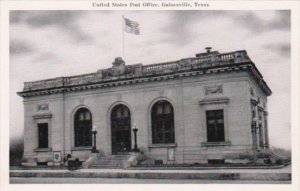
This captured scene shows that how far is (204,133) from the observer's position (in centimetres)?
2708

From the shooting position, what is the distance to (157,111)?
2912 cm

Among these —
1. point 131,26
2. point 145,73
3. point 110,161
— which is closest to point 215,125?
point 145,73

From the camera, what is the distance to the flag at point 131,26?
21.3m

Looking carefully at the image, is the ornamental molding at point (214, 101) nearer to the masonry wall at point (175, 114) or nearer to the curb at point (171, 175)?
the masonry wall at point (175, 114)

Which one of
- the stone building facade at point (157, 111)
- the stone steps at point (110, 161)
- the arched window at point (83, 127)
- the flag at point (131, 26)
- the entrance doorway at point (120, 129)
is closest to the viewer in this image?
the flag at point (131, 26)

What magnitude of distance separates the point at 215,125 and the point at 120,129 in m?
6.58

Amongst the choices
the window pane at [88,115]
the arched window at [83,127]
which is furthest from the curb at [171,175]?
the window pane at [88,115]

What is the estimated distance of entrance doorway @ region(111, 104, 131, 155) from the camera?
1179 inches

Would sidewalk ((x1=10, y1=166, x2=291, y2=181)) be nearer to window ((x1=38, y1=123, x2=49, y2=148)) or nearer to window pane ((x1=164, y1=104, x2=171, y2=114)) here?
window pane ((x1=164, y1=104, x2=171, y2=114))

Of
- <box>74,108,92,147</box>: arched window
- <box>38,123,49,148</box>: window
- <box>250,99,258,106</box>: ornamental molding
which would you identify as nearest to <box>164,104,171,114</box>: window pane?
<box>250,99,258,106</box>: ornamental molding

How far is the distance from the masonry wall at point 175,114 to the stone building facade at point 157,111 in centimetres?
6

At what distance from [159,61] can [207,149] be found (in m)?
5.95
